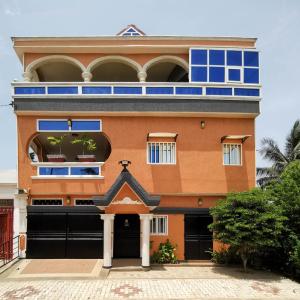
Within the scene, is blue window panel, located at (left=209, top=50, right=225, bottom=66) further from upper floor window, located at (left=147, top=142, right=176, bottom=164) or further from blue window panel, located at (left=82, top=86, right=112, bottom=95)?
blue window panel, located at (left=82, top=86, right=112, bottom=95)

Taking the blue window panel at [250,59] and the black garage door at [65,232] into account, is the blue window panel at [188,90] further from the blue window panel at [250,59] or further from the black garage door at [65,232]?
the black garage door at [65,232]

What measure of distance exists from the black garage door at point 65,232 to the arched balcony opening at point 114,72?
7.82 metres

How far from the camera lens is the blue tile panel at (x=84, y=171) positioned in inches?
660

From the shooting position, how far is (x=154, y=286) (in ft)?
42.3

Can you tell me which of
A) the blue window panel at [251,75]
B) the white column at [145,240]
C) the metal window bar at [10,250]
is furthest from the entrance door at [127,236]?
the blue window panel at [251,75]

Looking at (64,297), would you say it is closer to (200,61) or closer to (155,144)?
(155,144)

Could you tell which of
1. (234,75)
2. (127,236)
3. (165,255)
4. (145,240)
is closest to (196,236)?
(165,255)

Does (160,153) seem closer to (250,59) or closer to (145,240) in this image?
(145,240)

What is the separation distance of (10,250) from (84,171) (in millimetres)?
4802

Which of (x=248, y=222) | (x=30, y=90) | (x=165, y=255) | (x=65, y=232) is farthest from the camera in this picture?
(x=30, y=90)

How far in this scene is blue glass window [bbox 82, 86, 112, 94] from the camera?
17.0m

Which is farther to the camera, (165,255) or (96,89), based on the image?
(96,89)

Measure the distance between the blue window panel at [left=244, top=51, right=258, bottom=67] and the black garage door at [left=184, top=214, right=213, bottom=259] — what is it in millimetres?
7473

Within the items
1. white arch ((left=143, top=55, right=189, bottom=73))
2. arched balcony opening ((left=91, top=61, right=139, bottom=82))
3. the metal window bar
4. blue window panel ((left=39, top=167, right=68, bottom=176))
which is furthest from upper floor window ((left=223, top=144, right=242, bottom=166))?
the metal window bar
